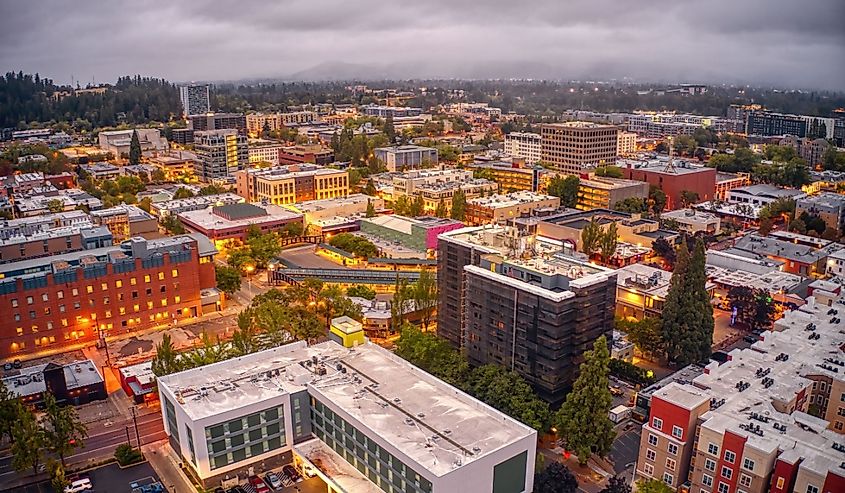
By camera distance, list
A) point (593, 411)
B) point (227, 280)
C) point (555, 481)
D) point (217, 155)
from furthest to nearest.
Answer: point (217, 155), point (227, 280), point (593, 411), point (555, 481)

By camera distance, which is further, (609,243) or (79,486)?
(609,243)

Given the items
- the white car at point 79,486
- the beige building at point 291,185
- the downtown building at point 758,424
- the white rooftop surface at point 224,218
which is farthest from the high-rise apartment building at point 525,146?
the white car at point 79,486

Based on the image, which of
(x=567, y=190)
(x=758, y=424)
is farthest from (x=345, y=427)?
(x=567, y=190)

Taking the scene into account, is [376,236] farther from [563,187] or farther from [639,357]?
[639,357]

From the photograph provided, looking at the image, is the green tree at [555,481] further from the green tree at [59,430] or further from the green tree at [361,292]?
the green tree at [361,292]

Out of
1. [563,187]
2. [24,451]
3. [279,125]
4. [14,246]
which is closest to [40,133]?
[279,125]

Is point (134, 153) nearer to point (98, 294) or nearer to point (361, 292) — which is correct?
point (98, 294)

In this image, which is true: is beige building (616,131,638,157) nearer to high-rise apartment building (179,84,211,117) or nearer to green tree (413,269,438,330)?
green tree (413,269,438,330)

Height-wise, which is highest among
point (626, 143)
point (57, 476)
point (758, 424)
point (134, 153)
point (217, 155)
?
point (626, 143)
